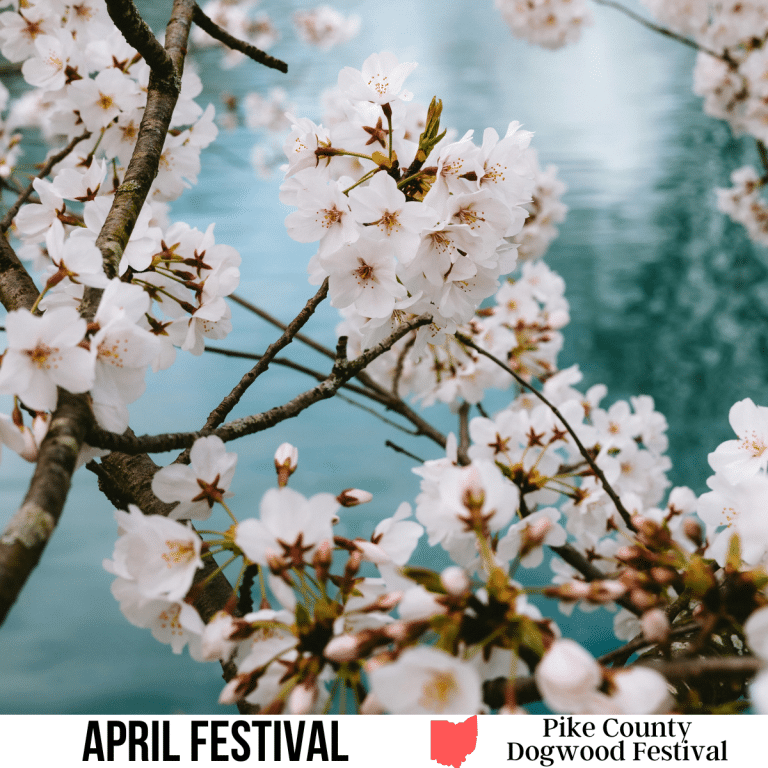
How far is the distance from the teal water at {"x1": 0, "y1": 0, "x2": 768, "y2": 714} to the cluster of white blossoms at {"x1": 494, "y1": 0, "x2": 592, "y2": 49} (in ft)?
3.36

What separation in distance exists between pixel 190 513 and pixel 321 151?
36cm

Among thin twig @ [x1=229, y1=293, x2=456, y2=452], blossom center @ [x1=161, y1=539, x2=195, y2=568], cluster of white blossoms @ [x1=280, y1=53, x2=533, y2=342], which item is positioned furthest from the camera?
thin twig @ [x1=229, y1=293, x2=456, y2=452]

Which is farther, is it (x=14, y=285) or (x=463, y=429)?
(x=463, y=429)

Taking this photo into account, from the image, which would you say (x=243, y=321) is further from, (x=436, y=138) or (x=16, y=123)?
(x=436, y=138)

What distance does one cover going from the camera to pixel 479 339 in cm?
128

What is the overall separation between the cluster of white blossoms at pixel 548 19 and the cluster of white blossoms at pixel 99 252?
185cm

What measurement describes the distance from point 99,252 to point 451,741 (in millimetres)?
410

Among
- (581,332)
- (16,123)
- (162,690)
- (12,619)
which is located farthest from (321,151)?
(16,123)

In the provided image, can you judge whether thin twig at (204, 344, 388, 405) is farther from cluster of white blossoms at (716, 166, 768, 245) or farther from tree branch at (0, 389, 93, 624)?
cluster of white blossoms at (716, 166, 768, 245)

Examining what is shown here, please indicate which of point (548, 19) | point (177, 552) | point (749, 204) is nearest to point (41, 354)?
point (177, 552)

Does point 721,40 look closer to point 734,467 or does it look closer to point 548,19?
point 548,19

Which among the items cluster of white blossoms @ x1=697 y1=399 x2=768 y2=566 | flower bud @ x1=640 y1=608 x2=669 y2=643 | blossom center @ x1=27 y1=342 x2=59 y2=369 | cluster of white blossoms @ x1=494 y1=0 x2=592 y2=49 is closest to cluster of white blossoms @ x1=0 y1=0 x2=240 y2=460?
blossom center @ x1=27 y1=342 x2=59 y2=369

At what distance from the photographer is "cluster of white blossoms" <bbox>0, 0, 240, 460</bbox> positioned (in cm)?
36

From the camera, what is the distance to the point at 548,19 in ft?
7.23
